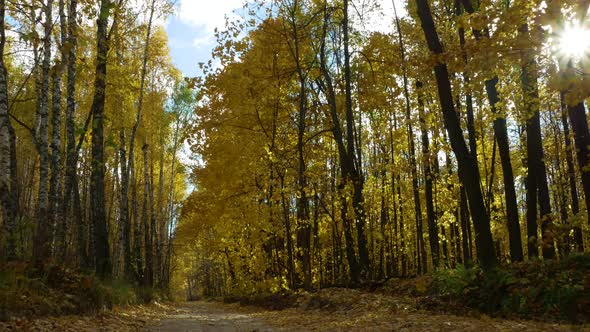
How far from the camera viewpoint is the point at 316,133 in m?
14.3

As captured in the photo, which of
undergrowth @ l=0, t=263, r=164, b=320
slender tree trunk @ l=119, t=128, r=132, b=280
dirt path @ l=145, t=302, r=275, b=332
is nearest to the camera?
undergrowth @ l=0, t=263, r=164, b=320

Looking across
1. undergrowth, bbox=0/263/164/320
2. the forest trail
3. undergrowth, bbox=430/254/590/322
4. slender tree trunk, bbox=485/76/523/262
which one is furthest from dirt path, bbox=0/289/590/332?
slender tree trunk, bbox=485/76/523/262

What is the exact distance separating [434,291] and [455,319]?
9.64ft

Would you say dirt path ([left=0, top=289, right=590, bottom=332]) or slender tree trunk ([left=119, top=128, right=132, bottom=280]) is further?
slender tree trunk ([left=119, top=128, right=132, bottom=280])

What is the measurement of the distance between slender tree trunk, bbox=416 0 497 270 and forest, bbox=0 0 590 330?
0.03 m

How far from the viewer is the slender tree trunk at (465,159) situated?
8.18 metres

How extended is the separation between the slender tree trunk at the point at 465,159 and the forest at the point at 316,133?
3 centimetres

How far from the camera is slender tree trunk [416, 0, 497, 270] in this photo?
818 centimetres

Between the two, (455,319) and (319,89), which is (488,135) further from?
(455,319)

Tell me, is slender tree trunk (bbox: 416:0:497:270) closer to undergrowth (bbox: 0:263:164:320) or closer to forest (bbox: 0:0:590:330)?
forest (bbox: 0:0:590:330)

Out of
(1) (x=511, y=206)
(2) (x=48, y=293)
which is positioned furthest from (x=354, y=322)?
(1) (x=511, y=206)

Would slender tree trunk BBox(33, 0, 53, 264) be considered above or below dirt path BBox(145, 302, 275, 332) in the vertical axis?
above

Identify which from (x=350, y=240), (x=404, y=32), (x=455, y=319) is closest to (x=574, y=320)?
(x=455, y=319)

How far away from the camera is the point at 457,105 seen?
1495cm
